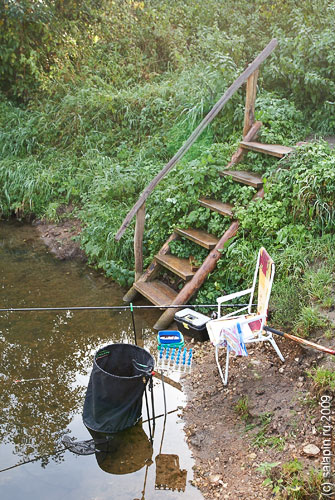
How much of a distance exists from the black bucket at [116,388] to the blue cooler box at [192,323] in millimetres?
1047

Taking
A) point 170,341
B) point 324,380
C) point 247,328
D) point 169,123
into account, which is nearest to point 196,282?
point 170,341

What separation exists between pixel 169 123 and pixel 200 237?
10.9 feet

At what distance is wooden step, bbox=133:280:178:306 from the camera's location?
220 inches

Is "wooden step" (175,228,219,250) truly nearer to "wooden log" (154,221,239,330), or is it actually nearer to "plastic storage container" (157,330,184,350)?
"wooden log" (154,221,239,330)

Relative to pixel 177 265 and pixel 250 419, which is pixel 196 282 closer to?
pixel 177 265

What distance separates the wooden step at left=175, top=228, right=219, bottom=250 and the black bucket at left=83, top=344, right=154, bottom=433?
191 cm

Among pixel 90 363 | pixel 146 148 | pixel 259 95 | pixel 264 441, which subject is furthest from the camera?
pixel 146 148

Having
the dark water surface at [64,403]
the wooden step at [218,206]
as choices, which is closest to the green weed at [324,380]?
the dark water surface at [64,403]

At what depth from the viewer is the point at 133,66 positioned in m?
10.4

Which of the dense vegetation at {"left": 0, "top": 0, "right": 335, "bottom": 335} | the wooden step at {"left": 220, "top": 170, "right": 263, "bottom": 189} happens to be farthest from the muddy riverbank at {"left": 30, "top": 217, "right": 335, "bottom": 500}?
the wooden step at {"left": 220, "top": 170, "right": 263, "bottom": 189}

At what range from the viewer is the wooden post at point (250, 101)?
6266 millimetres

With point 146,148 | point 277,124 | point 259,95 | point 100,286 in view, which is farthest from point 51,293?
point 259,95

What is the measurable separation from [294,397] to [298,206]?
2149 mm

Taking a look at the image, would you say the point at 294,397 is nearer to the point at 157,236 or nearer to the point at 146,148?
the point at 157,236
